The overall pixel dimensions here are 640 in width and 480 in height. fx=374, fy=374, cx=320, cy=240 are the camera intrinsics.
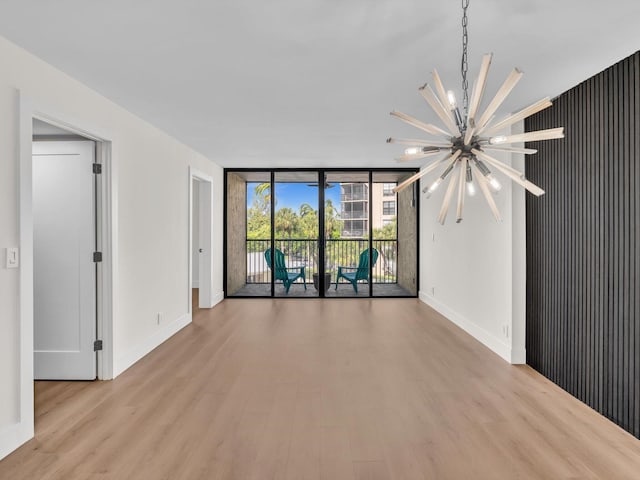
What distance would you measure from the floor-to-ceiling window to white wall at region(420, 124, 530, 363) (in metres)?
1.22

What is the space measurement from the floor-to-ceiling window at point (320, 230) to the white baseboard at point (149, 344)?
2.03 m

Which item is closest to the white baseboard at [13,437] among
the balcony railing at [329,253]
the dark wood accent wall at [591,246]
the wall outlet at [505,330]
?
the dark wood accent wall at [591,246]

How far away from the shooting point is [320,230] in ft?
22.5

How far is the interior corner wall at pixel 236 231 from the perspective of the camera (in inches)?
268

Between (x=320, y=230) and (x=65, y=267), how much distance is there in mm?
4314

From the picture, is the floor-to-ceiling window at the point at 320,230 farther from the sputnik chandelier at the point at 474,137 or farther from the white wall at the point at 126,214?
the sputnik chandelier at the point at 474,137

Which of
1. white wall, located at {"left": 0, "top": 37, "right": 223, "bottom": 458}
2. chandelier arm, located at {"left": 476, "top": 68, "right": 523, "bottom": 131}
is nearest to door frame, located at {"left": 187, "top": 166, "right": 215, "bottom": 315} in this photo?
white wall, located at {"left": 0, "top": 37, "right": 223, "bottom": 458}

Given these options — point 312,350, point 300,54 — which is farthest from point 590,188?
point 312,350

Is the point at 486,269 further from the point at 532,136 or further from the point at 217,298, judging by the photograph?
the point at 217,298

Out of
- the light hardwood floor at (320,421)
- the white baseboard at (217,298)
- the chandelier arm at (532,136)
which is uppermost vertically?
the chandelier arm at (532,136)

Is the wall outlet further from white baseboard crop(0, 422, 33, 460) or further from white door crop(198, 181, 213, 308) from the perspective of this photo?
white door crop(198, 181, 213, 308)

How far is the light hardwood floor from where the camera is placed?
6.60ft

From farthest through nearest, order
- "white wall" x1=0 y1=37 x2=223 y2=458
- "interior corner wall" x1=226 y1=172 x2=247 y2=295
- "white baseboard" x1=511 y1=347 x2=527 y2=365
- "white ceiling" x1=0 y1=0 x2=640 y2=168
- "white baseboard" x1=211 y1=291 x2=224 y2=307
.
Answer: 1. "interior corner wall" x1=226 y1=172 x2=247 y2=295
2. "white baseboard" x1=211 y1=291 x2=224 y2=307
3. "white baseboard" x1=511 y1=347 x2=527 y2=365
4. "white wall" x1=0 y1=37 x2=223 y2=458
5. "white ceiling" x1=0 y1=0 x2=640 y2=168

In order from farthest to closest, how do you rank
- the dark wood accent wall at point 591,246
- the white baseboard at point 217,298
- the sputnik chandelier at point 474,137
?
1. the white baseboard at point 217,298
2. the dark wood accent wall at point 591,246
3. the sputnik chandelier at point 474,137
